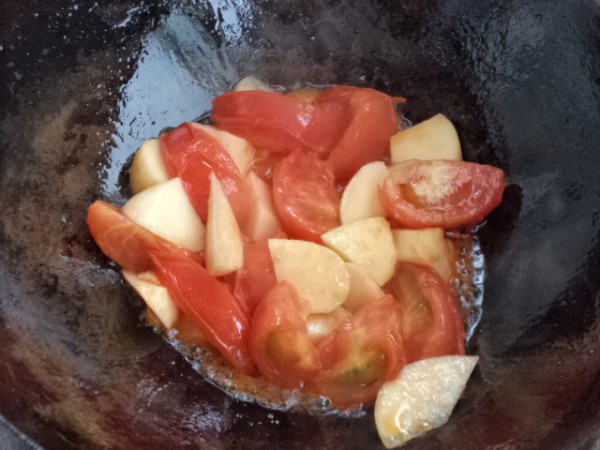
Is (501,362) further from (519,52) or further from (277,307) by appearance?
(519,52)

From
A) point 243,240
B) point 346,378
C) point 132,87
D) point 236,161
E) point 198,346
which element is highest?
point 132,87

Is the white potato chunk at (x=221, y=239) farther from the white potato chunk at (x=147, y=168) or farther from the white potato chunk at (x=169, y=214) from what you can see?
the white potato chunk at (x=147, y=168)

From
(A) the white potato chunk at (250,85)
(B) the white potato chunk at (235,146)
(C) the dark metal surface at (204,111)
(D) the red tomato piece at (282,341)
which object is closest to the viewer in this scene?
(C) the dark metal surface at (204,111)

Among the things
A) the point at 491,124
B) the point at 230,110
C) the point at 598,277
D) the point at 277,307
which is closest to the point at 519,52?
the point at 491,124

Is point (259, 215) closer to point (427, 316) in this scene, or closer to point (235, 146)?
point (235, 146)

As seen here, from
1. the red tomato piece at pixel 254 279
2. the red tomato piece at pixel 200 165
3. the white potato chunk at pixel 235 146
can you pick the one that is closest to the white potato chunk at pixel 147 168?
the red tomato piece at pixel 200 165

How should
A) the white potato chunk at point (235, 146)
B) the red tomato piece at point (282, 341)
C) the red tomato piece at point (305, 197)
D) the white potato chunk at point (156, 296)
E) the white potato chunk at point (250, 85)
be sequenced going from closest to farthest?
1. the red tomato piece at point (282, 341)
2. the white potato chunk at point (156, 296)
3. the red tomato piece at point (305, 197)
4. the white potato chunk at point (235, 146)
5. the white potato chunk at point (250, 85)

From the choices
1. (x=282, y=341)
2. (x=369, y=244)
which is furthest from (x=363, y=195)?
(x=282, y=341)
